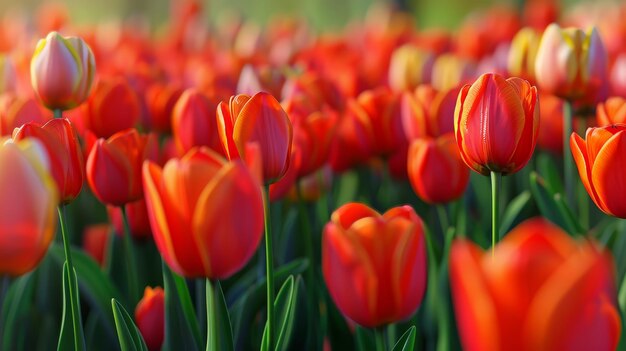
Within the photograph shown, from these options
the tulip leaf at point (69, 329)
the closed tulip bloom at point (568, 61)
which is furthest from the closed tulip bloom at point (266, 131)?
the closed tulip bloom at point (568, 61)

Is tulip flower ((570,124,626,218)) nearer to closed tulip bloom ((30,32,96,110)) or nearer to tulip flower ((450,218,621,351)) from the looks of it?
tulip flower ((450,218,621,351))

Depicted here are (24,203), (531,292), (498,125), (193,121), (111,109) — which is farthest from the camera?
(111,109)

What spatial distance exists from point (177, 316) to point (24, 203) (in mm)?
384

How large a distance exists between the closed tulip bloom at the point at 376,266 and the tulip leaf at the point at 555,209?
1.40 feet

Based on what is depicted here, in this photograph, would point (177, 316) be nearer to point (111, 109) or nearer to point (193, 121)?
point (193, 121)

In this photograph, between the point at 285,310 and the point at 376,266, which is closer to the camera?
the point at 376,266

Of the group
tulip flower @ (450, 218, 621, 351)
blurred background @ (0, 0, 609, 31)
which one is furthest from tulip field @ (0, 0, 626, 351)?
blurred background @ (0, 0, 609, 31)

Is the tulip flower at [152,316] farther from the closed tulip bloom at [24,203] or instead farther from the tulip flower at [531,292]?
the tulip flower at [531,292]

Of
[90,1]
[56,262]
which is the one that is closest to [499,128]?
[56,262]

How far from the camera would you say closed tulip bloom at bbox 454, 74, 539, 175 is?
839 mm

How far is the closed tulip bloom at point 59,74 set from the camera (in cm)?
115

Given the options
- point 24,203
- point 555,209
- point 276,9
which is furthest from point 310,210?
point 276,9

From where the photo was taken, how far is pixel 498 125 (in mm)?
840

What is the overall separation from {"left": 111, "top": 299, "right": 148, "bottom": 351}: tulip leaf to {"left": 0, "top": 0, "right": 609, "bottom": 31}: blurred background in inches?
250
